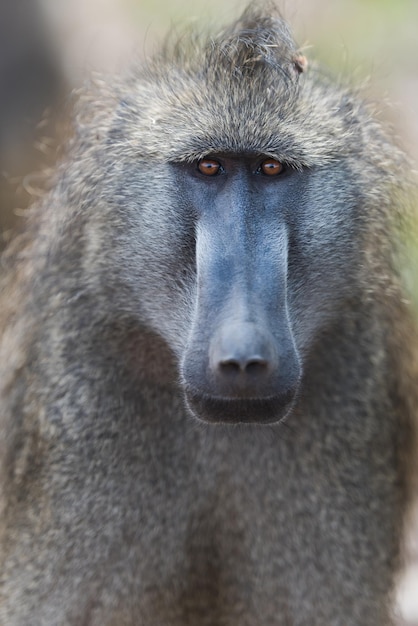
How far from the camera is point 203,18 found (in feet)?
13.3

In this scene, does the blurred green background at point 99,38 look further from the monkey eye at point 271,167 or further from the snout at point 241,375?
the snout at point 241,375

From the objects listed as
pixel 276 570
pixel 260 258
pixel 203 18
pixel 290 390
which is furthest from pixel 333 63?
pixel 276 570

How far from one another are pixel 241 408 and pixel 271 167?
2.64 feet

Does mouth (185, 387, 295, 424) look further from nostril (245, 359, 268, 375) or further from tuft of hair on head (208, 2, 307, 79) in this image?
tuft of hair on head (208, 2, 307, 79)

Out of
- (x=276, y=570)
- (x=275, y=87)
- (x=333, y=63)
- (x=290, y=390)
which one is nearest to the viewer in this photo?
(x=290, y=390)

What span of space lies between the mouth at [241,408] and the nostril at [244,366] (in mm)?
99

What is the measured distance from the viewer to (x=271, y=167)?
3326 mm

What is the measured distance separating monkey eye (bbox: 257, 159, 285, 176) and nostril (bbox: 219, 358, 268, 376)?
0.71m

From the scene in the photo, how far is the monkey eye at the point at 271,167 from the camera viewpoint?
3.33 metres

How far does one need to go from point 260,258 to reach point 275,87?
0.63 m

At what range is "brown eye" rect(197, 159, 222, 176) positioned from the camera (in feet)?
10.9

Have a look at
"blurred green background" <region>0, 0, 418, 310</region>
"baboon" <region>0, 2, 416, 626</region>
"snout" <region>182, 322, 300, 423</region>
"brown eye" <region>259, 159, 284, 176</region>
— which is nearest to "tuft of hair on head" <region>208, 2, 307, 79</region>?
"baboon" <region>0, 2, 416, 626</region>

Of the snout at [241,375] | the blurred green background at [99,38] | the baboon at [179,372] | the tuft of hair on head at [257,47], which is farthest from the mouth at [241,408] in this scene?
the blurred green background at [99,38]

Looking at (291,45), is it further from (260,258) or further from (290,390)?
(290,390)
